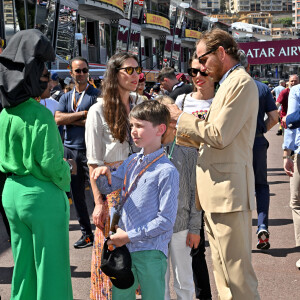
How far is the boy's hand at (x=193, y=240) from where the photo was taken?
12.6ft

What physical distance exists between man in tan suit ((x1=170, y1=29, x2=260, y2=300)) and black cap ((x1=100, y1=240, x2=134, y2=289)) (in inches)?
23.0

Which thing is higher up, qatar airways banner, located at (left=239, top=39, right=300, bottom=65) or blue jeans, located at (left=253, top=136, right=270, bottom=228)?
qatar airways banner, located at (left=239, top=39, right=300, bottom=65)

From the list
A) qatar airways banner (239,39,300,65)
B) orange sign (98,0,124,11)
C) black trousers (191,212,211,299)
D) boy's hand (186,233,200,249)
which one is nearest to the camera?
boy's hand (186,233,200,249)

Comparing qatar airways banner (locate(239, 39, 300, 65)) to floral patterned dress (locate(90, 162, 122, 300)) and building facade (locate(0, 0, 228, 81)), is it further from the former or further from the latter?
floral patterned dress (locate(90, 162, 122, 300))

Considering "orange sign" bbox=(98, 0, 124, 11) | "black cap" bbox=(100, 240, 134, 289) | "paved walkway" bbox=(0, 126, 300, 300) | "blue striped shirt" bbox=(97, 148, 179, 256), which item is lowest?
"paved walkway" bbox=(0, 126, 300, 300)

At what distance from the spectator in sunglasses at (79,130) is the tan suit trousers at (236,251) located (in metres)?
3.23

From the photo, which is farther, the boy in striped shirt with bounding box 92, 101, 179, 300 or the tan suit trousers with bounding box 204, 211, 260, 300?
the tan suit trousers with bounding box 204, 211, 260, 300

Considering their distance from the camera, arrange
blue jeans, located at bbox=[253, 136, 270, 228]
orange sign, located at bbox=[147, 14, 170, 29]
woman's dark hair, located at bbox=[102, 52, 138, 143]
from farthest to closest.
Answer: orange sign, located at bbox=[147, 14, 170, 29] → blue jeans, located at bbox=[253, 136, 270, 228] → woman's dark hair, located at bbox=[102, 52, 138, 143]

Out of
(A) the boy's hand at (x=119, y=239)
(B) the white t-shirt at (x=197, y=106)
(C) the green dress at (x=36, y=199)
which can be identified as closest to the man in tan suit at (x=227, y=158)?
(A) the boy's hand at (x=119, y=239)

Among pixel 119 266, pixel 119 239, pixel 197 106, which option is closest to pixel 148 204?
pixel 119 239

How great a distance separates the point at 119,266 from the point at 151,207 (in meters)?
0.39

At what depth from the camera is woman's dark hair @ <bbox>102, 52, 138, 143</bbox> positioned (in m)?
3.96

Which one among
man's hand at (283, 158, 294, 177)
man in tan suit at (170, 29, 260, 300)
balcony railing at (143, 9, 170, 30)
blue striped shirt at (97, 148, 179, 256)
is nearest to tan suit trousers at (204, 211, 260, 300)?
man in tan suit at (170, 29, 260, 300)

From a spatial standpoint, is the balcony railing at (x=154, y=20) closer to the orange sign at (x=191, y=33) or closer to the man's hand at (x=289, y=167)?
the orange sign at (x=191, y=33)
